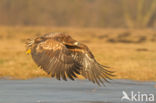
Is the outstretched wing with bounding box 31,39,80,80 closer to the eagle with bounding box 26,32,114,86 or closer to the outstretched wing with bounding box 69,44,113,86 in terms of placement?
the eagle with bounding box 26,32,114,86

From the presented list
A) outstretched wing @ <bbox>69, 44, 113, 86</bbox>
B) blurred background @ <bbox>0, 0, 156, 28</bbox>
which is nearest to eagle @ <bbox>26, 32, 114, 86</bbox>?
outstretched wing @ <bbox>69, 44, 113, 86</bbox>

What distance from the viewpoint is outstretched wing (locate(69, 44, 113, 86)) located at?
9.88 m

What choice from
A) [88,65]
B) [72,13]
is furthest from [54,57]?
[72,13]

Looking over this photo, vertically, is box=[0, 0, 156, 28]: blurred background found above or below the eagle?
above

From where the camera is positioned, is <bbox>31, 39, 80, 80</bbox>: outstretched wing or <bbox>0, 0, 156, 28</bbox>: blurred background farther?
<bbox>0, 0, 156, 28</bbox>: blurred background

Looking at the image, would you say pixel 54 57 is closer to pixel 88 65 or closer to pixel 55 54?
pixel 55 54

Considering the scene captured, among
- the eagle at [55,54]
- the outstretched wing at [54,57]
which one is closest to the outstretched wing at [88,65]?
the eagle at [55,54]

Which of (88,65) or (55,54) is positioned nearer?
(55,54)

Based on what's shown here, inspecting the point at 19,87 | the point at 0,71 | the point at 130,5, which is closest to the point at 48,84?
the point at 19,87

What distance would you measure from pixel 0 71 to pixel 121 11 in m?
60.0

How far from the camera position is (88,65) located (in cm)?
1009

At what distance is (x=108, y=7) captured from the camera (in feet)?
251

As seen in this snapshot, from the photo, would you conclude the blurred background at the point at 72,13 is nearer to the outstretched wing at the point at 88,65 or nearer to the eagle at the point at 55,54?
the outstretched wing at the point at 88,65

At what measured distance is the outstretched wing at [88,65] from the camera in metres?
9.88
